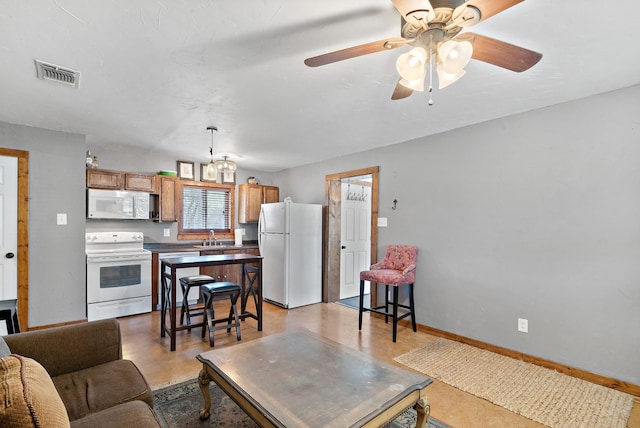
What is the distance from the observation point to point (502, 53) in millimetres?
1496

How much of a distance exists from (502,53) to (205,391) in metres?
2.47

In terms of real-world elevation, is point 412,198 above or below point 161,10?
below

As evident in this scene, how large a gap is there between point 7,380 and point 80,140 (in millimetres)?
3852

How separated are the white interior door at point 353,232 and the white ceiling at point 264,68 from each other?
1725 mm

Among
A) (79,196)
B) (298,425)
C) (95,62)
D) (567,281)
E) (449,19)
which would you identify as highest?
(95,62)

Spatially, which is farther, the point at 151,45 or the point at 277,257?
the point at 277,257

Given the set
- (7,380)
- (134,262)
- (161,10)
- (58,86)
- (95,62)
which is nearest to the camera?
(7,380)

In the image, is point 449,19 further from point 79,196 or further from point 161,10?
point 79,196

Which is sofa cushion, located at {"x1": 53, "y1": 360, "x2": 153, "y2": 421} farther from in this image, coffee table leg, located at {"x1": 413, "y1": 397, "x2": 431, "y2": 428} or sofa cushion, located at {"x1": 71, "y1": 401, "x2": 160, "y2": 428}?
coffee table leg, located at {"x1": 413, "y1": 397, "x2": 431, "y2": 428}

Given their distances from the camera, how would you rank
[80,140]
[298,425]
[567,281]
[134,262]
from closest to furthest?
[298,425] → [567,281] → [80,140] → [134,262]

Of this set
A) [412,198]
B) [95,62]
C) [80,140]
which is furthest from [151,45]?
[412,198]

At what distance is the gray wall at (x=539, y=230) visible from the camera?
2439 mm

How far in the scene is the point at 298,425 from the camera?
1.29 m

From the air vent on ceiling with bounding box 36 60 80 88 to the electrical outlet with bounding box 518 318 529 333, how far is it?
413cm
